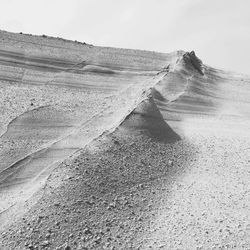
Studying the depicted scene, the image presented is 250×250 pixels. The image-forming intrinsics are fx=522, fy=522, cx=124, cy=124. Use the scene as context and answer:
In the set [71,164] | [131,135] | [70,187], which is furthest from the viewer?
[131,135]

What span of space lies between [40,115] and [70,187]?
315cm

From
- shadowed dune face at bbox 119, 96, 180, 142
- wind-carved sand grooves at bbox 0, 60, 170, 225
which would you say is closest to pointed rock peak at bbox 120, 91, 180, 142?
shadowed dune face at bbox 119, 96, 180, 142

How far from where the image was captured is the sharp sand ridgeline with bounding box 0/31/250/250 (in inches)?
245

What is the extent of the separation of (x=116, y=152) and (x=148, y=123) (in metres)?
1.49

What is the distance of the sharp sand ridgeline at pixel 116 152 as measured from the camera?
6215 millimetres

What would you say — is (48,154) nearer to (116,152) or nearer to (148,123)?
(116,152)

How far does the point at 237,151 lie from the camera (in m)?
8.88

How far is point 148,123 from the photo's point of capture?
9.33 m

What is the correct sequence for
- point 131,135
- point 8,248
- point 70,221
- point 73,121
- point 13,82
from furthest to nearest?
point 13,82, point 73,121, point 131,135, point 70,221, point 8,248

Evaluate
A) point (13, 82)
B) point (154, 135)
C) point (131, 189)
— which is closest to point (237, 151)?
point (154, 135)

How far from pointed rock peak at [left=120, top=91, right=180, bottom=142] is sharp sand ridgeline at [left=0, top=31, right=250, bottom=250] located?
2 centimetres

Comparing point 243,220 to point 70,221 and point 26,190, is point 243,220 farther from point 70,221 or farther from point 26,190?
point 26,190

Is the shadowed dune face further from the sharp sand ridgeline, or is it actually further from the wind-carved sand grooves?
the wind-carved sand grooves

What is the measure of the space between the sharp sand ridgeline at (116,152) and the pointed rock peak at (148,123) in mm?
25
